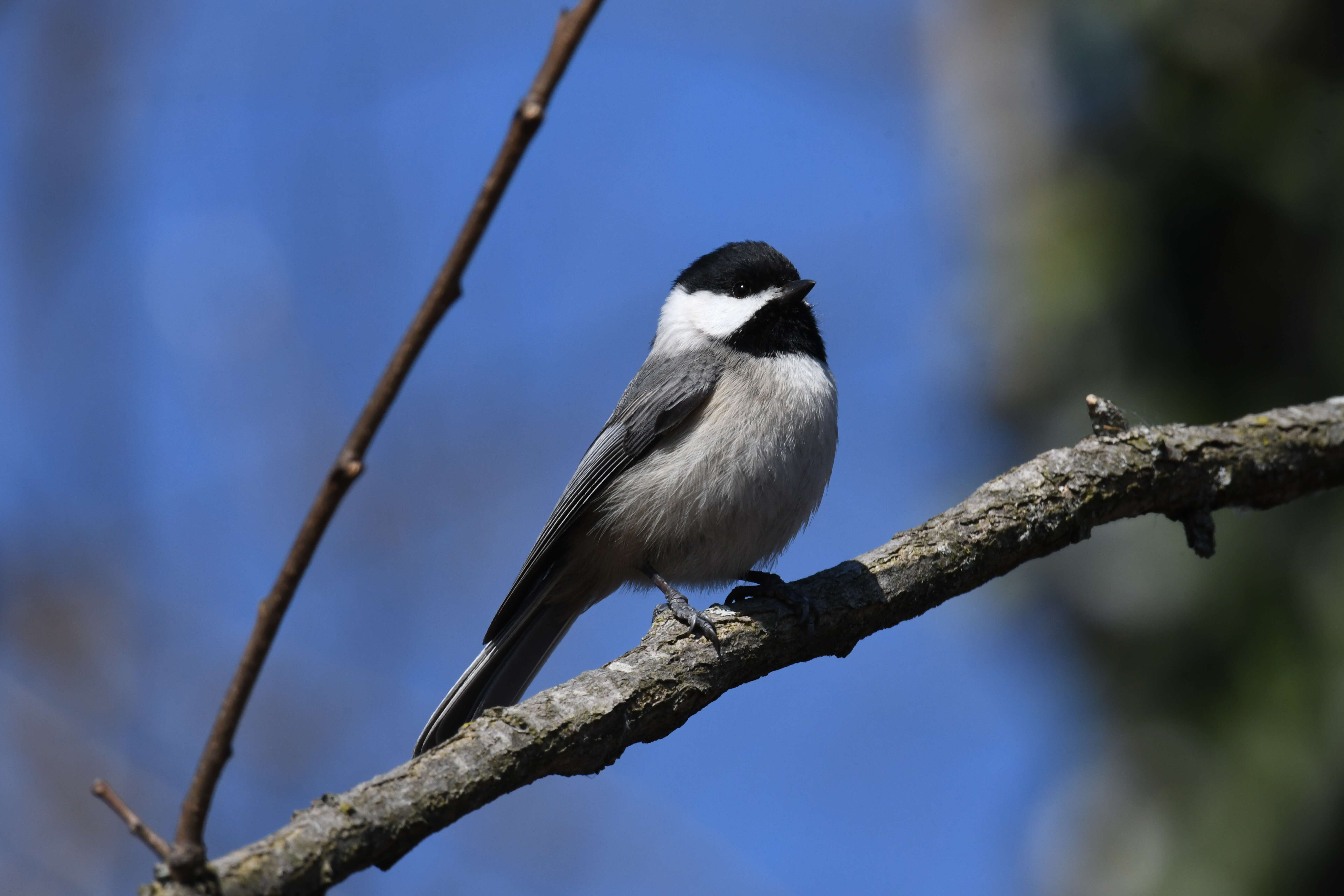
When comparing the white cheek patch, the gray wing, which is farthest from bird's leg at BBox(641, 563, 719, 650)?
the white cheek patch

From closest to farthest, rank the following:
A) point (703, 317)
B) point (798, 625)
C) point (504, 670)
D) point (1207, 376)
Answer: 1. point (798, 625)
2. point (504, 670)
3. point (703, 317)
4. point (1207, 376)

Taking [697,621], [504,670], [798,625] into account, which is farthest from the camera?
[504,670]

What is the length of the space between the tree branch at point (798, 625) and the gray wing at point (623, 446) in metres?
0.80

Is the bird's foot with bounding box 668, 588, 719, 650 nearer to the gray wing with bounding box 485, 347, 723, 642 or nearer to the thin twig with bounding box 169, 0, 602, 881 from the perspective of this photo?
the gray wing with bounding box 485, 347, 723, 642

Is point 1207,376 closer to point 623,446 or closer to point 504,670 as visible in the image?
point 623,446

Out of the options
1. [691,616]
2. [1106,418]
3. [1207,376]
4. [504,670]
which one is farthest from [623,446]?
[1207,376]

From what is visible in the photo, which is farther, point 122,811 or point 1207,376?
point 1207,376

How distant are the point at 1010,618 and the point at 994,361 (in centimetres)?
147

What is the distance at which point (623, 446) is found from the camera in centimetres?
358

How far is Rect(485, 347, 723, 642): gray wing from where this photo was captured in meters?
3.47

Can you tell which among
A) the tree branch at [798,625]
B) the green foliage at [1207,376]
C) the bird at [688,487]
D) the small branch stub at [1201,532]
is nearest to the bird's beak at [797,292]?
the bird at [688,487]

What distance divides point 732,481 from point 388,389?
218 cm

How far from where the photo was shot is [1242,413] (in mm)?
4668

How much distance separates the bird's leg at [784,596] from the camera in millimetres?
2727
